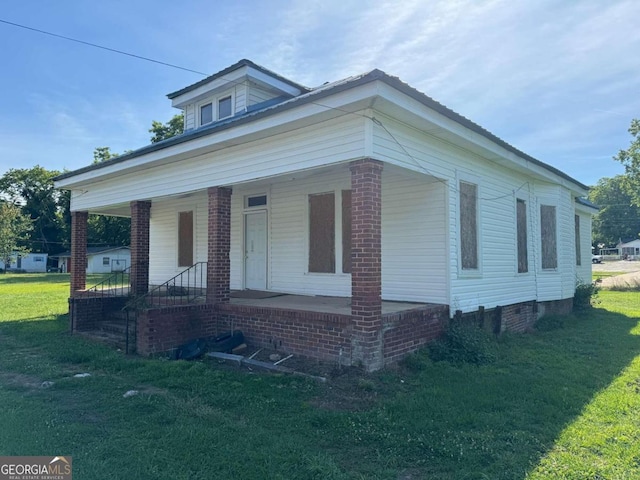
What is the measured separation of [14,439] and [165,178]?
6.95 m

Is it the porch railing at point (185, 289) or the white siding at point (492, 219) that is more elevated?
the white siding at point (492, 219)

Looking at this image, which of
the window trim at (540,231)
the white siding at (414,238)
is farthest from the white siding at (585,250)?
the white siding at (414,238)

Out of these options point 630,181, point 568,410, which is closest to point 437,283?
point 568,410

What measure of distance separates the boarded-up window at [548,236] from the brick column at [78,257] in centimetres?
1263

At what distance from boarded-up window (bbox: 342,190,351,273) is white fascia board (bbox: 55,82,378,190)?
8.44 ft

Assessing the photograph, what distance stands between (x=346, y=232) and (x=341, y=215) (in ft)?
1.33

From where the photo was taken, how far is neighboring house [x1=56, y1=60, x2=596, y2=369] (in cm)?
657

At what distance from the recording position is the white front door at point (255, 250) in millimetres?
11375

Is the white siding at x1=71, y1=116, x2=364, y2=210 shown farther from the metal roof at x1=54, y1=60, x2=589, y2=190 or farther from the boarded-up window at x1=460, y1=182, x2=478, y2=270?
the boarded-up window at x1=460, y1=182, x2=478, y2=270

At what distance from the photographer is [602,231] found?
295 ft

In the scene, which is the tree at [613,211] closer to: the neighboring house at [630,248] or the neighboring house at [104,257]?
the neighboring house at [630,248]

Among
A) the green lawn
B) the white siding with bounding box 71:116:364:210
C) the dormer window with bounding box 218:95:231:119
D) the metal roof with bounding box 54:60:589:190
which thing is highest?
the dormer window with bounding box 218:95:231:119

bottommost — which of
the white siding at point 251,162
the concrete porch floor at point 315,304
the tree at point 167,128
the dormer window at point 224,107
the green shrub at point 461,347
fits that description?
the green shrub at point 461,347

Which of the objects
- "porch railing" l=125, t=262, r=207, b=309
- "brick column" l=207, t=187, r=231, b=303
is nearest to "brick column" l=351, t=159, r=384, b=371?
"brick column" l=207, t=187, r=231, b=303
